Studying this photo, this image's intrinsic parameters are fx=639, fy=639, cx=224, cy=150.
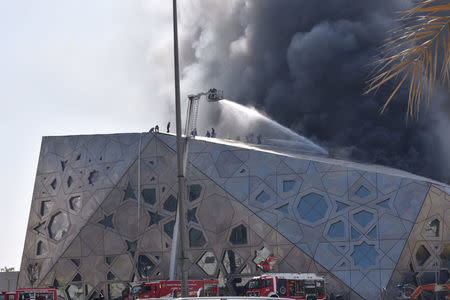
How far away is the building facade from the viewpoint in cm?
3906

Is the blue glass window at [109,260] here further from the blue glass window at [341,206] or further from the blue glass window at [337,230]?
the blue glass window at [341,206]

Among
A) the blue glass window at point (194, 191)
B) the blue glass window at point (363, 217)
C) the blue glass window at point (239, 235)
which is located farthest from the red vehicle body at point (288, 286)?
the blue glass window at point (194, 191)

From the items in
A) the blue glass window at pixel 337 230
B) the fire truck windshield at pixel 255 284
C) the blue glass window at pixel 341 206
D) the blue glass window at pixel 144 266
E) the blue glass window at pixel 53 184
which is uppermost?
the blue glass window at pixel 53 184

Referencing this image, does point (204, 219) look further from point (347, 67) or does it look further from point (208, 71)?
point (208, 71)

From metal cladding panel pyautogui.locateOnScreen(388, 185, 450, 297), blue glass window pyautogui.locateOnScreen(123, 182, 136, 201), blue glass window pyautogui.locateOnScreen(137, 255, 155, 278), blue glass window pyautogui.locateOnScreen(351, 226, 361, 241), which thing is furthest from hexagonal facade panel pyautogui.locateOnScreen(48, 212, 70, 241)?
metal cladding panel pyautogui.locateOnScreen(388, 185, 450, 297)

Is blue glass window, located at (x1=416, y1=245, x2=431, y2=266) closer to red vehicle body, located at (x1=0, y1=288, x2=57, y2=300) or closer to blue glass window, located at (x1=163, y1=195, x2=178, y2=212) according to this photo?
blue glass window, located at (x1=163, y1=195, x2=178, y2=212)

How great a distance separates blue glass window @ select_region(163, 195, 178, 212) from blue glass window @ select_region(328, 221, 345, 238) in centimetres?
1124

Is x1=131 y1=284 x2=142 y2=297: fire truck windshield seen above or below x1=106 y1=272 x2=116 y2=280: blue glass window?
below

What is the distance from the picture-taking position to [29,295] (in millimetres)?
37062

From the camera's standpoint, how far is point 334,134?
277 ft

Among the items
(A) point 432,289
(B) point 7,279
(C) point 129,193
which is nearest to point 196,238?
(C) point 129,193

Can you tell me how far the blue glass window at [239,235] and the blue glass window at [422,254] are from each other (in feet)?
35.9

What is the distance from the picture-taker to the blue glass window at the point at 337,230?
131ft

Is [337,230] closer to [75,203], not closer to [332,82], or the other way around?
[75,203]
